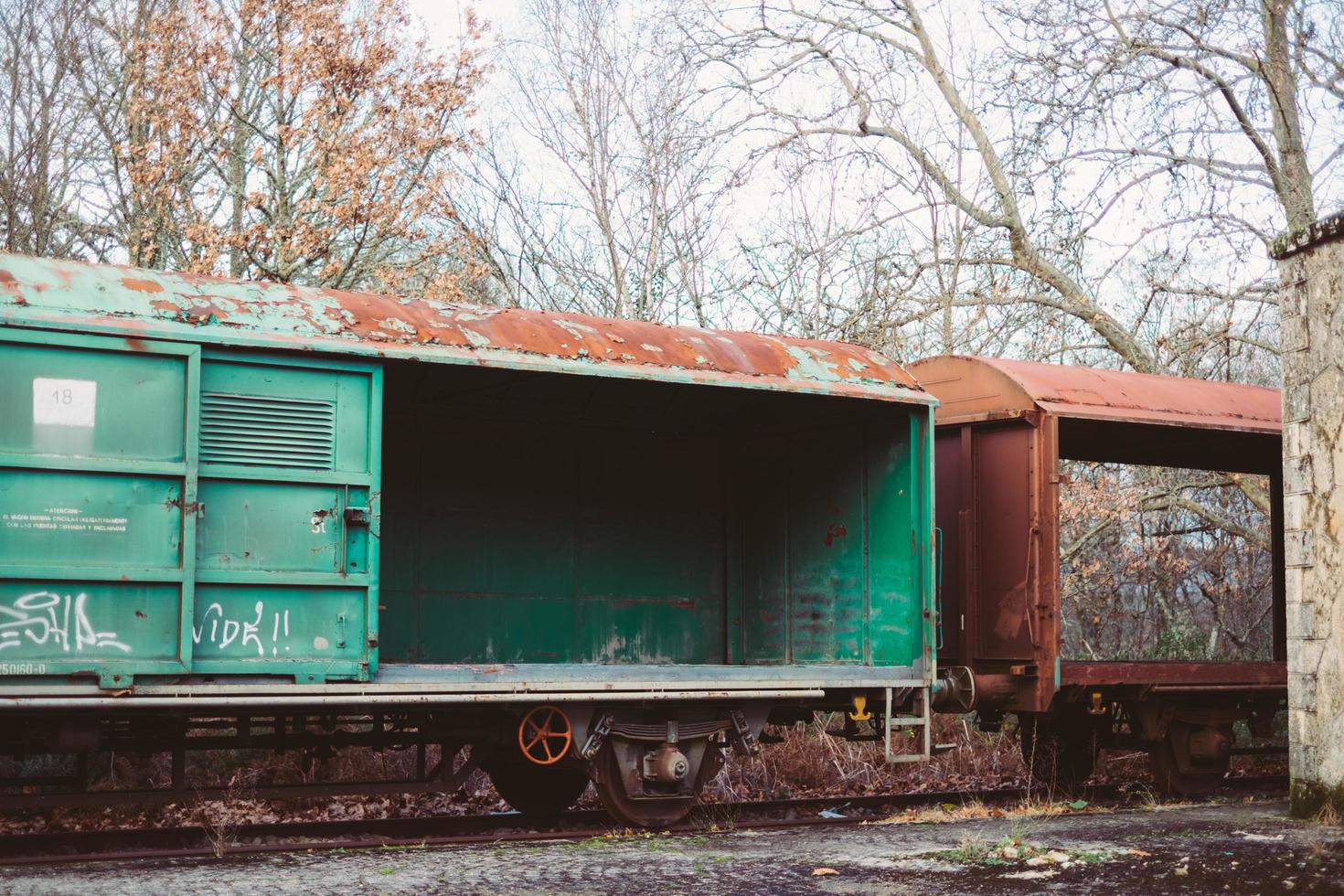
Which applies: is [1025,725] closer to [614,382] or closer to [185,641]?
[614,382]

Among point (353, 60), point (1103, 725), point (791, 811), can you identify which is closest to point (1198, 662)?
point (1103, 725)

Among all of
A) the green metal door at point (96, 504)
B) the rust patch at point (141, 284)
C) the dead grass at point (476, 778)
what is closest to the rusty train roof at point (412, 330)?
the rust patch at point (141, 284)

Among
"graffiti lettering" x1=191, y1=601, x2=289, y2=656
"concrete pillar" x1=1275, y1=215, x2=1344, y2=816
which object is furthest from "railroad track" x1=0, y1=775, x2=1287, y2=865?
"concrete pillar" x1=1275, y1=215, x2=1344, y2=816

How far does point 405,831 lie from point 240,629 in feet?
7.73

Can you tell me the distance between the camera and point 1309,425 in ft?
30.3

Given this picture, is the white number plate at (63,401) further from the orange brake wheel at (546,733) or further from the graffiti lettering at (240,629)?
the orange brake wheel at (546,733)

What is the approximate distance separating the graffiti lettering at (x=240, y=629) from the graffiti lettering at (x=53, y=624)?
41 centimetres

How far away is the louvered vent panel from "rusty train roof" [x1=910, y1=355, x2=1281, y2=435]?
18.4ft

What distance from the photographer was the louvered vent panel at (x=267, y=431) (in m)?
7.46

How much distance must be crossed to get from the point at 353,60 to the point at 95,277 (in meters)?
10.2

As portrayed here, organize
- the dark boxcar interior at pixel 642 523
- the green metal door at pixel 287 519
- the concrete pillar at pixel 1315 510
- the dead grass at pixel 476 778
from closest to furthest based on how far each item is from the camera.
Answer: the green metal door at pixel 287 519, the concrete pillar at pixel 1315 510, the dead grass at pixel 476 778, the dark boxcar interior at pixel 642 523

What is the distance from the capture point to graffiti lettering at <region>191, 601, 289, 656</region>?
7.25 metres

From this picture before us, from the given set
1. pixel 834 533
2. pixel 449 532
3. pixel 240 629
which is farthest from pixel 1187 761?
pixel 240 629

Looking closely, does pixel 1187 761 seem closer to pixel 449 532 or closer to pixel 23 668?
pixel 449 532
